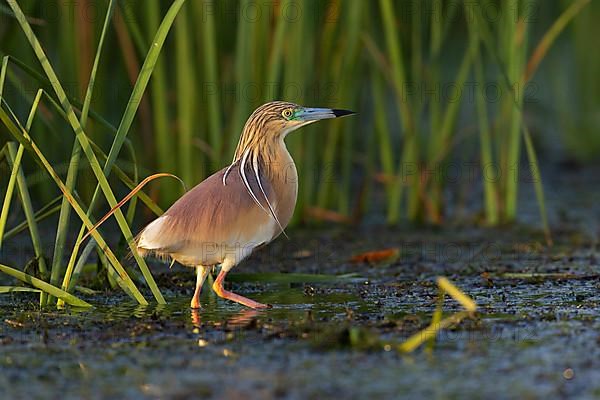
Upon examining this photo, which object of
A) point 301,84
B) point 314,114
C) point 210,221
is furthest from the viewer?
point 301,84

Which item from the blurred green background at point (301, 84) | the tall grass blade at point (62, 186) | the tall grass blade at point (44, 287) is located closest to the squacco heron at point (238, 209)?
the tall grass blade at point (62, 186)

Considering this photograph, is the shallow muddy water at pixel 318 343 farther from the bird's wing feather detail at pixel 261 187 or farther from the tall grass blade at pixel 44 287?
the bird's wing feather detail at pixel 261 187

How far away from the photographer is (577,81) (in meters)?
12.6

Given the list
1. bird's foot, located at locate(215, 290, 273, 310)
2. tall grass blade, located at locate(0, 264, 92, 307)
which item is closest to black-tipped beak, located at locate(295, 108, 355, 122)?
bird's foot, located at locate(215, 290, 273, 310)

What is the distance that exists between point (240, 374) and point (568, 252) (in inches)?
130

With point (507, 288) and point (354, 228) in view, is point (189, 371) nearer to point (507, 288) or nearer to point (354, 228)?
point (507, 288)

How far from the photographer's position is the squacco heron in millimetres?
4773

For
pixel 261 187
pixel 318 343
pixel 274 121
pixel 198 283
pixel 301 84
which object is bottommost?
pixel 318 343

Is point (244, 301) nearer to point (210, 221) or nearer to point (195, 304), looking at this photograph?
point (195, 304)

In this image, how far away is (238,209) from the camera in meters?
4.86

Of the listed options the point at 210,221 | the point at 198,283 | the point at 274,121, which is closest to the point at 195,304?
the point at 198,283

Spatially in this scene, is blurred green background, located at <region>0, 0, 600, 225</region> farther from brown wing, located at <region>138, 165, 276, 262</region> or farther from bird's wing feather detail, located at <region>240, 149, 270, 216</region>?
brown wing, located at <region>138, 165, 276, 262</region>

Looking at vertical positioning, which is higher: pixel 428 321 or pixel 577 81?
pixel 577 81

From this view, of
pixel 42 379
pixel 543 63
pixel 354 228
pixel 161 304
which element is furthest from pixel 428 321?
pixel 543 63
